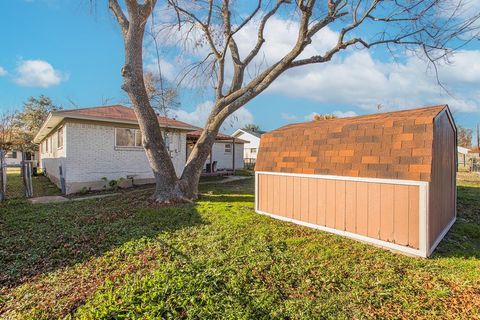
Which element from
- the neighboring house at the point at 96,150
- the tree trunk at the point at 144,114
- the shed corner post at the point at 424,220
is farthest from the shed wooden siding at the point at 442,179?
the neighboring house at the point at 96,150

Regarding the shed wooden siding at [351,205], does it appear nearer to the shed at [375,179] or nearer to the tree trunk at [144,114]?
the shed at [375,179]

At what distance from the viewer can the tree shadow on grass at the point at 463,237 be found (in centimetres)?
428

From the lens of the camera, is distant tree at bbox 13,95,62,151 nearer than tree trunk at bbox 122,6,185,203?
No

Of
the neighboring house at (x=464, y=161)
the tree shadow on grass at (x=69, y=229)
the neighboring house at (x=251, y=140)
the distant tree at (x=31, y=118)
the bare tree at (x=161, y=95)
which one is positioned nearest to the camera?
the tree shadow on grass at (x=69, y=229)

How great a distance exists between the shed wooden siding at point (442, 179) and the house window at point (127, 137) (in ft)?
36.5

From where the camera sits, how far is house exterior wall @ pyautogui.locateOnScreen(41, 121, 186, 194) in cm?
968

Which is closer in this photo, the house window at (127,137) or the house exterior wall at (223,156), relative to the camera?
the house window at (127,137)

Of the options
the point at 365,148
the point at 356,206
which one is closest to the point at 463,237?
the point at 356,206

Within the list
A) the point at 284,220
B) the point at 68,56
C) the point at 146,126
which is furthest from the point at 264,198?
the point at 68,56

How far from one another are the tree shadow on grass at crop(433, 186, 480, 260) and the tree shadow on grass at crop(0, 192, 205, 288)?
483 cm

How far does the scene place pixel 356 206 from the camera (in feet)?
15.3

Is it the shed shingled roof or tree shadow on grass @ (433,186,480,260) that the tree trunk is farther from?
tree shadow on grass @ (433,186,480,260)

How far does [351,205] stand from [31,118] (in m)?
36.9

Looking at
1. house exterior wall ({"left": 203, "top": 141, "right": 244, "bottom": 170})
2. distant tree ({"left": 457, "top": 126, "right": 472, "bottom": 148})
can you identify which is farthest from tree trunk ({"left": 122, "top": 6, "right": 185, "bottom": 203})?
distant tree ({"left": 457, "top": 126, "right": 472, "bottom": 148})
